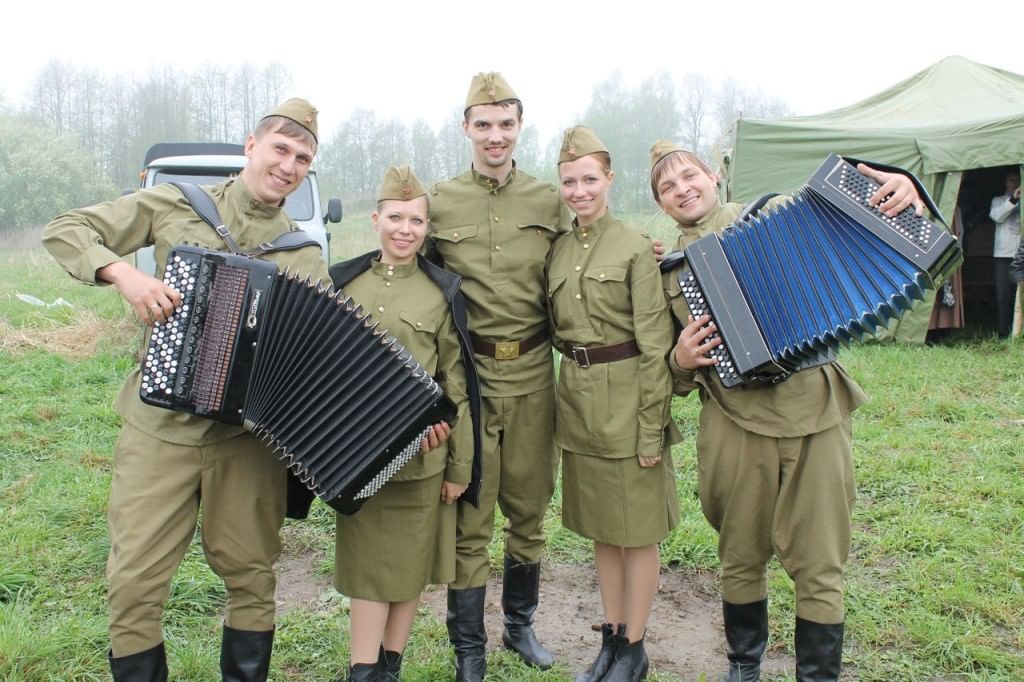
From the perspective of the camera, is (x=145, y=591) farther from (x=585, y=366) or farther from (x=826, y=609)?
(x=826, y=609)

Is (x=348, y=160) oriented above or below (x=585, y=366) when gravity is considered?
above

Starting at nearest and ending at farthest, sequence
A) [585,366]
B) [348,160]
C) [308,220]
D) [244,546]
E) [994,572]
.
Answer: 1. [244,546]
2. [585,366]
3. [994,572]
4. [308,220]
5. [348,160]

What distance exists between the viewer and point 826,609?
258 cm

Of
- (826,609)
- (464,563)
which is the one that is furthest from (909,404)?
(464,563)

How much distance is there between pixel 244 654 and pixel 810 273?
7.12ft

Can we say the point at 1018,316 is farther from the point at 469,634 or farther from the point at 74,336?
the point at 74,336

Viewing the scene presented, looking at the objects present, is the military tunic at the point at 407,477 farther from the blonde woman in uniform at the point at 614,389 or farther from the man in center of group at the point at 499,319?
the blonde woman in uniform at the point at 614,389

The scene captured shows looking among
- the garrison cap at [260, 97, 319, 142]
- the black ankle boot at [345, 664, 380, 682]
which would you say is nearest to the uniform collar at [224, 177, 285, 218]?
the garrison cap at [260, 97, 319, 142]

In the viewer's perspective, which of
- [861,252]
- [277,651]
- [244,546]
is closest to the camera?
[861,252]

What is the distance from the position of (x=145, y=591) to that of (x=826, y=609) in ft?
6.92

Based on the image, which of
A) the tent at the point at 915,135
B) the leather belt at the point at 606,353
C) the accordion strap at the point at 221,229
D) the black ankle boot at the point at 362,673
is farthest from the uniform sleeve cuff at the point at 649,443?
the tent at the point at 915,135

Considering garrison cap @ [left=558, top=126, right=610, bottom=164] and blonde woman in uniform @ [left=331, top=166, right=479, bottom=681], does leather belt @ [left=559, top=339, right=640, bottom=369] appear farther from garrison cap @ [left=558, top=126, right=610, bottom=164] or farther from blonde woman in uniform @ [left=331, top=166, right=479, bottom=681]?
garrison cap @ [left=558, top=126, right=610, bottom=164]

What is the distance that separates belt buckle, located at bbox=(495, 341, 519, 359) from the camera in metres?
2.98

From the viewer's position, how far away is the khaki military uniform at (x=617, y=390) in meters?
2.78
